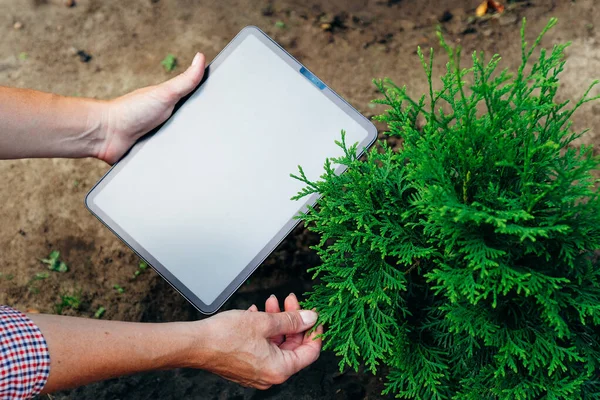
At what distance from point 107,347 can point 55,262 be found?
1.57m

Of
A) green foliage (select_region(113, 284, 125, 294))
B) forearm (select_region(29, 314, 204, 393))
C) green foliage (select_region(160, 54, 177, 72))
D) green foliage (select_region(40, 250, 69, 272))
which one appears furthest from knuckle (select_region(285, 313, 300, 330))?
green foliage (select_region(160, 54, 177, 72))

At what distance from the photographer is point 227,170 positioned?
101 inches

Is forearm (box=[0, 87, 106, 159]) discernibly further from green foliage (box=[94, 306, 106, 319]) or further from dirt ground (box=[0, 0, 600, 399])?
green foliage (box=[94, 306, 106, 319])

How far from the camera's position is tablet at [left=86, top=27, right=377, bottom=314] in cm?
251

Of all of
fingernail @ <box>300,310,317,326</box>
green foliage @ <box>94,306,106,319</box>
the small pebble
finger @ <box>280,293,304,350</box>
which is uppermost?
fingernail @ <box>300,310,317,326</box>

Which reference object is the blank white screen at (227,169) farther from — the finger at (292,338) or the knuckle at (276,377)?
the knuckle at (276,377)

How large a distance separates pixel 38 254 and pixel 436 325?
2550 millimetres

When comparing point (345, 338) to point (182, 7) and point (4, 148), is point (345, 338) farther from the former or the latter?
point (182, 7)

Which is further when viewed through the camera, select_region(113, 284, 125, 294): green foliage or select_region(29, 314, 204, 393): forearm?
select_region(113, 284, 125, 294): green foliage

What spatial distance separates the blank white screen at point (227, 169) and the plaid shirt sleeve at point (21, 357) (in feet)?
2.58

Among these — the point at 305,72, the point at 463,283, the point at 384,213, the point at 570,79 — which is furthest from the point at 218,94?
the point at 570,79

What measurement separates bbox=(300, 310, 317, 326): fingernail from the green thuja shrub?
14 centimetres

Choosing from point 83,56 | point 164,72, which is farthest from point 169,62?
point 83,56

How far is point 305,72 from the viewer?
2566mm
